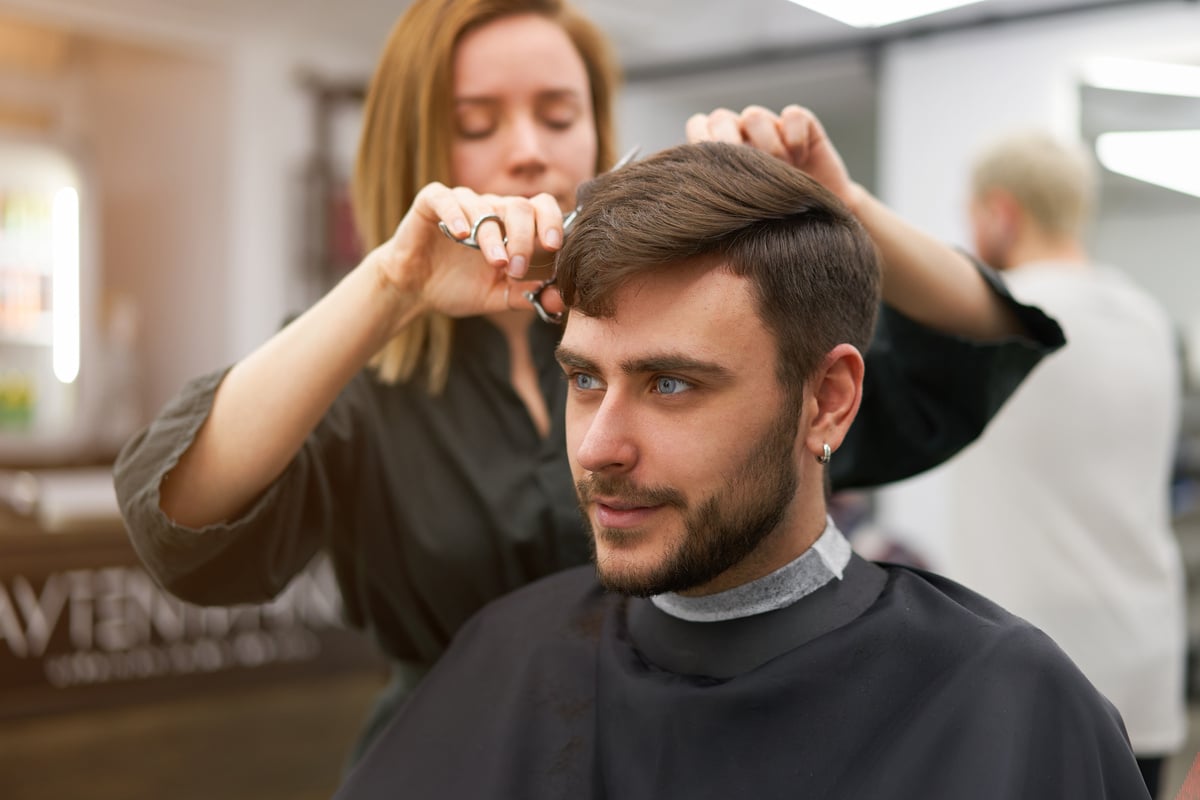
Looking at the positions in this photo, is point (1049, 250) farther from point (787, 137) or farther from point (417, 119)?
point (417, 119)

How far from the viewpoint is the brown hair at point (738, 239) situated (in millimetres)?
1044

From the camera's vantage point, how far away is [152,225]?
263 inches

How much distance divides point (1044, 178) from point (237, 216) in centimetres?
490

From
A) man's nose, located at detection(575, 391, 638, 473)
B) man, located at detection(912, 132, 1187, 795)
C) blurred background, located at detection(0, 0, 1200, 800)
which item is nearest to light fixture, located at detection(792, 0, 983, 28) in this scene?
blurred background, located at detection(0, 0, 1200, 800)

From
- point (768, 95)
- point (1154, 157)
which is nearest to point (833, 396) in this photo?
point (1154, 157)

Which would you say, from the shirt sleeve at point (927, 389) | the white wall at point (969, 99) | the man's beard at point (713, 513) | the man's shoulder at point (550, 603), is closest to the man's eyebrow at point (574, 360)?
the man's beard at point (713, 513)

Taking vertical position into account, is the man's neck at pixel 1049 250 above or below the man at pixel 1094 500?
above

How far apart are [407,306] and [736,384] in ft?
1.39

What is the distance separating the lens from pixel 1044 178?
7.41 feet

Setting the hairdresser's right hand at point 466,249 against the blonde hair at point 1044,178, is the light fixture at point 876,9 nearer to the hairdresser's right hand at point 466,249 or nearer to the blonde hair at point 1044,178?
the blonde hair at point 1044,178

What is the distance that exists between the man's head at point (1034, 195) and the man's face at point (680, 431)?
1449 millimetres

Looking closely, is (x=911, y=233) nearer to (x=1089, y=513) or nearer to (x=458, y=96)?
(x=458, y=96)

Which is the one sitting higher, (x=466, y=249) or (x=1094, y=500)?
(x=466, y=249)

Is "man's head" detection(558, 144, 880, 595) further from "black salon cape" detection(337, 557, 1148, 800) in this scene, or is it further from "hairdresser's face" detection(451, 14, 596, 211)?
"hairdresser's face" detection(451, 14, 596, 211)
